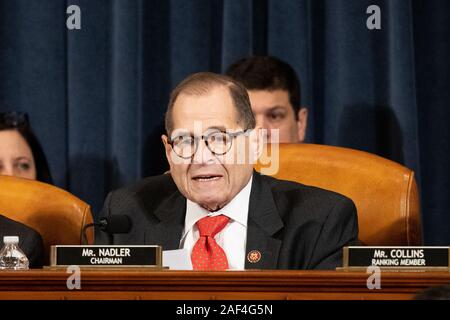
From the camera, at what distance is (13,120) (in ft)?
11.2

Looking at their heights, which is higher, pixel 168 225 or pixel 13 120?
pixel 13 120

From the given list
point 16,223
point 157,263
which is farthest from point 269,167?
point 157,263

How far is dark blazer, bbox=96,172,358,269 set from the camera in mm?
2414

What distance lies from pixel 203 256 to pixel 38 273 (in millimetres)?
584

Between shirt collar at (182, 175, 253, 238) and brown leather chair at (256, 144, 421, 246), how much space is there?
11.9 inches

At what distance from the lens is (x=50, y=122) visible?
3.70m

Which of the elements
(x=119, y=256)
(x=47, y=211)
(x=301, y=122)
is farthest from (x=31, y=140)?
(x=119, y=256)

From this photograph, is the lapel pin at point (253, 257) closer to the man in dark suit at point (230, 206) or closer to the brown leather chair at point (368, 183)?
the man in dark suit at point (230, 206)

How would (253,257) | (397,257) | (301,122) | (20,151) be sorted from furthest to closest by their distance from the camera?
1. (301,122)
2. (20,151)
3. (253,257)
4. (397,257)

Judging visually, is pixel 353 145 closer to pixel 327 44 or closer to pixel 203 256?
pixel 327 44

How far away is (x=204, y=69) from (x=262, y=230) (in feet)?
4.21

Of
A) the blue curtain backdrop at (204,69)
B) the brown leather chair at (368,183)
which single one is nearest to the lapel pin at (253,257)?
the brown leather chair at (368,183)

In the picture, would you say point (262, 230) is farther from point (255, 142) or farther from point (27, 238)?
point (27, 238)

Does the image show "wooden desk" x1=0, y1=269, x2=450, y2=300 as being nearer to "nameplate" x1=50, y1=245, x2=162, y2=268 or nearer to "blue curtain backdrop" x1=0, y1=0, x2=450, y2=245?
"nameplate" x1=50, y1=245, x2=162, y2=268
